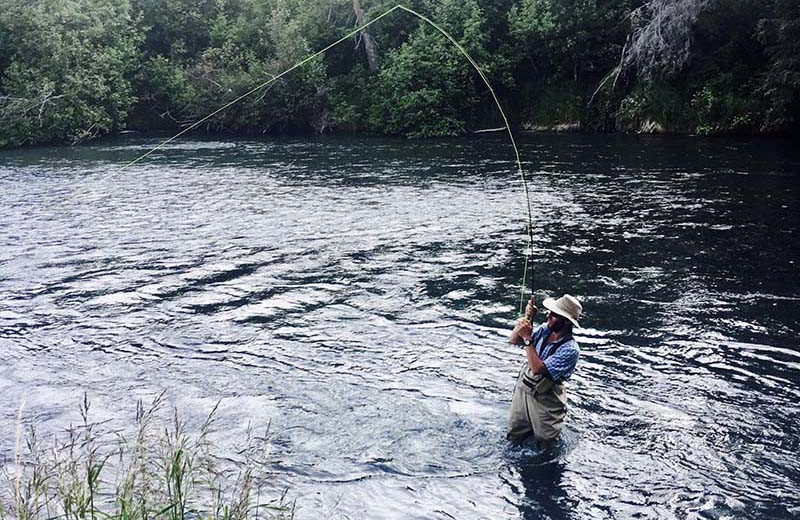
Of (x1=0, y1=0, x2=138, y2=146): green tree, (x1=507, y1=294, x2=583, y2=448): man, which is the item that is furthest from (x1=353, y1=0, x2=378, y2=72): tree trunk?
(x1=507, y1=294, x2=583, y2=448): man

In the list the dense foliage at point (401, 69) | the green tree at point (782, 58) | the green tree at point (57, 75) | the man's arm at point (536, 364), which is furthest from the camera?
the green tree at point (57, 75)

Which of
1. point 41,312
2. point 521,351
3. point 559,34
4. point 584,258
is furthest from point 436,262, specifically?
point 559,34

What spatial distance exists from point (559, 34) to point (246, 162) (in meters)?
14.8

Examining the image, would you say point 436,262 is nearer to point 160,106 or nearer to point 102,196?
point 102,196

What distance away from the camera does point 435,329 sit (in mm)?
10758

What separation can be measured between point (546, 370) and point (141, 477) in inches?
145

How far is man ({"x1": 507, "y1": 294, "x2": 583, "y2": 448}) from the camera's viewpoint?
7.09 m

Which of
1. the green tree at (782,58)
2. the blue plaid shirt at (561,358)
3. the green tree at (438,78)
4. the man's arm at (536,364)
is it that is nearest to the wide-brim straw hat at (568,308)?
the blue plaid shirt at (561,358)

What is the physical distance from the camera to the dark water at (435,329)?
23.0ft

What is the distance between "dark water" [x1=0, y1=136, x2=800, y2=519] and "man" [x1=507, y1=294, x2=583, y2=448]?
311mm

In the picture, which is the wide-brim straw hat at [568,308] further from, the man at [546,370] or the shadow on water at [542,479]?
the shadow on water at [542,479]

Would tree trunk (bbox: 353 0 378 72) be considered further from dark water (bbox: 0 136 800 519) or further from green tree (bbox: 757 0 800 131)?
green tree (bbox: 757 0 800 131)

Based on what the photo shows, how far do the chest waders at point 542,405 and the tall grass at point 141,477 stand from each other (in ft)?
8.20

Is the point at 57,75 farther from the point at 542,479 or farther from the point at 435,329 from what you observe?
the point at 542,479
